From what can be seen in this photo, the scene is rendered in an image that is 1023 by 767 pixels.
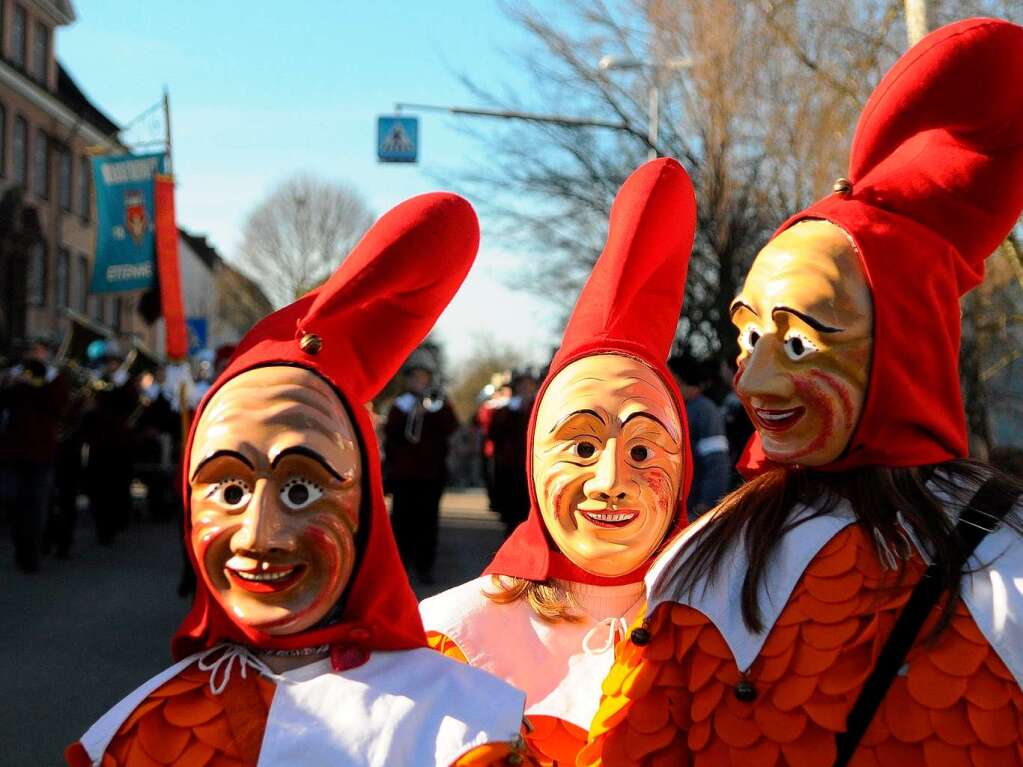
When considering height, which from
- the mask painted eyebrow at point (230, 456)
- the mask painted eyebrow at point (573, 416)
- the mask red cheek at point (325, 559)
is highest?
the mask painted eyebrow at point (573, 416)

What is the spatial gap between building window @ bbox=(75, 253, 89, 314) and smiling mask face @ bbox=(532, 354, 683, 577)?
115 feet

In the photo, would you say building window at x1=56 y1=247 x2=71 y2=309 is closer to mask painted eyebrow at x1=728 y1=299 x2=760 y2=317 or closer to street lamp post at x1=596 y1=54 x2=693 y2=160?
street lamp post at x1=596 y1=54 x2=693 y2=160

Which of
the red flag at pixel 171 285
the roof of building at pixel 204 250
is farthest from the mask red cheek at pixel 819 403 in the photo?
the roof of building at pixel 204 250

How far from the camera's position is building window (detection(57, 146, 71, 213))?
3494cm

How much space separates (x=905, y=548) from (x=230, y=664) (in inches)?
57.9

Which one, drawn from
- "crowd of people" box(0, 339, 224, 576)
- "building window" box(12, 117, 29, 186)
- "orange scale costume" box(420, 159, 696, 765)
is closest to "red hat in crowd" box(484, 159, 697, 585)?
"orange scale costume" box(420, 159, 696, 765)

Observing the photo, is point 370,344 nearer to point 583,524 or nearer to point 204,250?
point 583,524

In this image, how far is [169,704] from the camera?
108 inches

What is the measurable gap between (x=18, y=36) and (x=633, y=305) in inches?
1322

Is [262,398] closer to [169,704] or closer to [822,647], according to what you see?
[169,704]

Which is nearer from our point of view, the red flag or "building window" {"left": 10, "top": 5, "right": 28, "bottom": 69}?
the red flag

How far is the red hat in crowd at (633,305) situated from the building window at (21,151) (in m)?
31.6

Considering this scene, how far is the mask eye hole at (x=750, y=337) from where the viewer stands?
2586 millimetres

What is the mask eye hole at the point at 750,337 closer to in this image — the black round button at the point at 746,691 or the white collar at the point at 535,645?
the black round button at the point at 746,691
